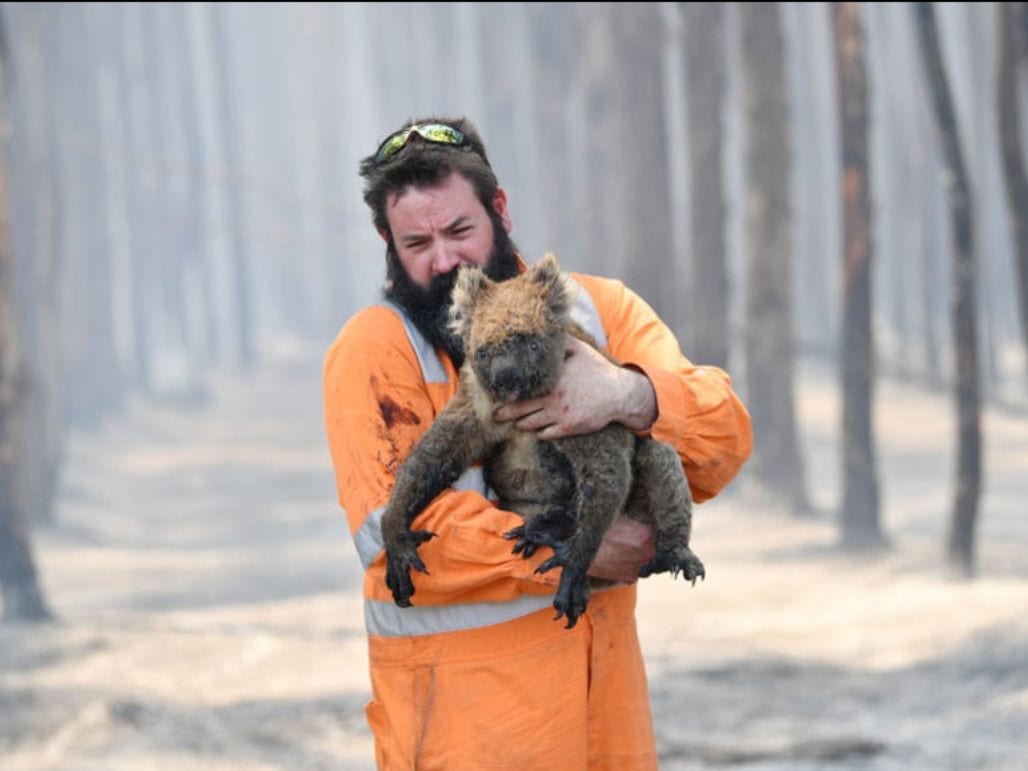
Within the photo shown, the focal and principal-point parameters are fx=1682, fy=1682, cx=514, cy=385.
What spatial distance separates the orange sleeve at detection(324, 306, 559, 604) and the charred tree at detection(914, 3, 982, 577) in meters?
8.17

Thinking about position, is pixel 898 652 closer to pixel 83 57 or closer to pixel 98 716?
pixel 98 716

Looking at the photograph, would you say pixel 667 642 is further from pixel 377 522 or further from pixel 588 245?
pixel 588 245

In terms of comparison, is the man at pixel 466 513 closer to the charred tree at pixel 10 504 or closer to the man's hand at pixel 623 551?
the man's hand at pixel 623 551

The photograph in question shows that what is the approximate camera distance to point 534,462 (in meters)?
3.29

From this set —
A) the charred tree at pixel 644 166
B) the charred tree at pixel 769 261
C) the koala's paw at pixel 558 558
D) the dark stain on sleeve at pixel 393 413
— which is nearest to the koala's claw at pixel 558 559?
the koala's paw at pixel 558 558

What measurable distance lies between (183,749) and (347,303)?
128 feet

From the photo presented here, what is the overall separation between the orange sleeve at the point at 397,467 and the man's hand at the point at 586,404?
0.59 feet

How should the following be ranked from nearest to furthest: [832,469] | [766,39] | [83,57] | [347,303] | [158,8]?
[766,39] → [832,469] → [158,8] → [83,57] → [347,303]

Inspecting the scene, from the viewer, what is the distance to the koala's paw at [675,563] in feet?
10.7

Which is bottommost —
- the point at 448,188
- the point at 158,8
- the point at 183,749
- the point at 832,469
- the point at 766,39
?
the point at 832,469

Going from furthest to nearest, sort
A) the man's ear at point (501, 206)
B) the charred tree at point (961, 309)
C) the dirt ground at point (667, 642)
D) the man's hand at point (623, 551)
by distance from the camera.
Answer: the charred tree at point (961, 309) < the dirt ground at point (667, 642) < the man's ear at point (501, 206) < the man's hand at point (623, 551)

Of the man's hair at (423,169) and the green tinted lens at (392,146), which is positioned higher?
the green tinted lens at (392,146)

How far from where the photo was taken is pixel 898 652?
944 cm

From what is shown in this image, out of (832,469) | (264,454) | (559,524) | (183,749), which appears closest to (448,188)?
(559,524)
